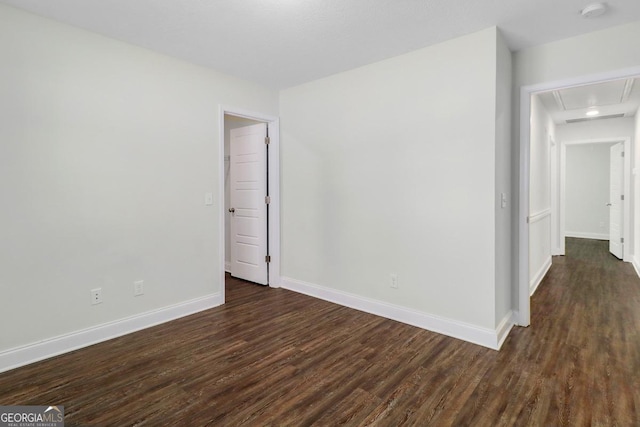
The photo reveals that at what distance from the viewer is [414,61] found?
311 centimetres

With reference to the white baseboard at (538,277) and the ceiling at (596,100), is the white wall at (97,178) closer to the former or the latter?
the white baseboard at (538,277)

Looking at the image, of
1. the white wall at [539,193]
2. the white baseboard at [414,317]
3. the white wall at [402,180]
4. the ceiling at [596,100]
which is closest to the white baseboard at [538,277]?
the white wall at [539,193]

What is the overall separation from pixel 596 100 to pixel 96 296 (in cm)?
636

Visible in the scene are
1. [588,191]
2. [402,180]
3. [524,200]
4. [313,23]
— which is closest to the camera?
[313,23]

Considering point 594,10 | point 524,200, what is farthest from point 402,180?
point 594,10

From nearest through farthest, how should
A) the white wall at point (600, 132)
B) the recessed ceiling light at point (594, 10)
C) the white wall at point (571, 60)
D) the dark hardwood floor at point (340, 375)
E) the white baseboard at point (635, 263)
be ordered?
the dark hardwood floor at point (340, 375) < the recessed ceiling light at point (594, 10) < the white wall at point (571, 60) < the white baseboard at point (635, 263) < the white wall at point (600, 132)

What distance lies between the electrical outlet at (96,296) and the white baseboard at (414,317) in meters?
2.12

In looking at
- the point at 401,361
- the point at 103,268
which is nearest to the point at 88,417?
the point at 103,268

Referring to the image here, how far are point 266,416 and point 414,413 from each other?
2.77 feet

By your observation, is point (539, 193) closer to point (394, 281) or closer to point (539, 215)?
point (539, 215)

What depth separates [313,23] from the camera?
2.57 metres

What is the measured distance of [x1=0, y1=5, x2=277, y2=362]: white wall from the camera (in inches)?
94.7

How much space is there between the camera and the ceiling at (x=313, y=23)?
2.32m

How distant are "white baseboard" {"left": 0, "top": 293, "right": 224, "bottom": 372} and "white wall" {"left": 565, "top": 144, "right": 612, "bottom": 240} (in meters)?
9.13
